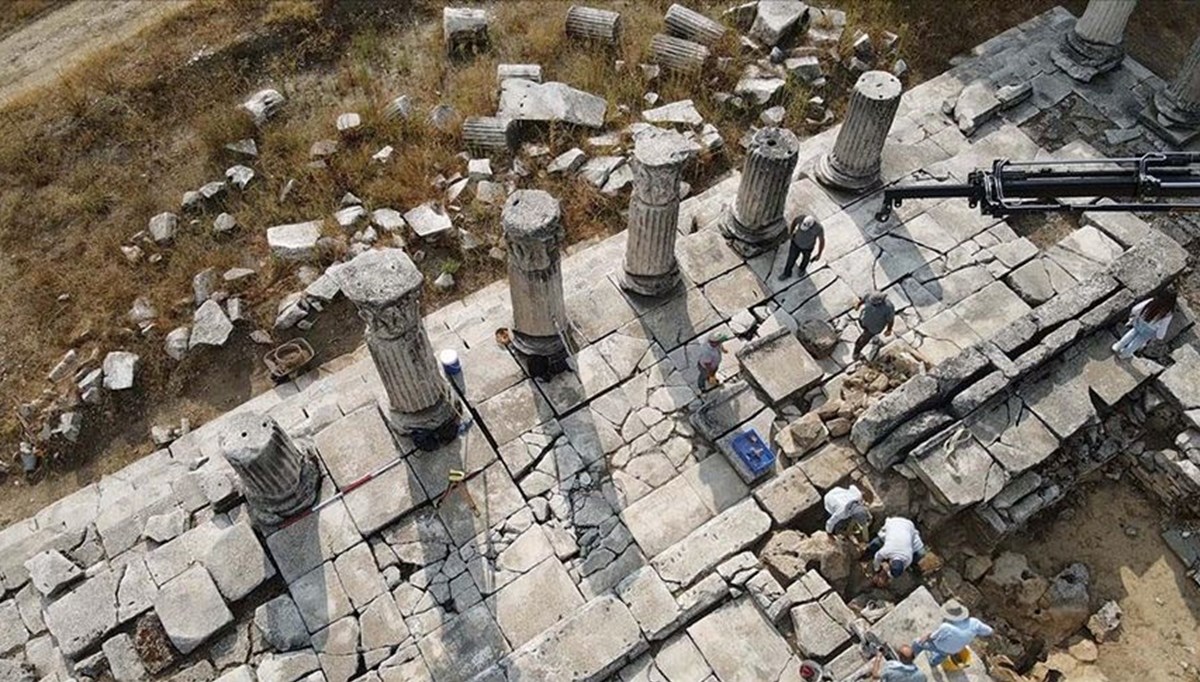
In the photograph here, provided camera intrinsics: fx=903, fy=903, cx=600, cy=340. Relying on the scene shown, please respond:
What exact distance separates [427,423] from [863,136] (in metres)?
6.64

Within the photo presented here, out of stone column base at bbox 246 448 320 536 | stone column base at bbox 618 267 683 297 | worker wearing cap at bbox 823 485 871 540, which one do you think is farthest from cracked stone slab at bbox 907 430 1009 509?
stone column base at bbox 246 448 320 536

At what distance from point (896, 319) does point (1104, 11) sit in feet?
21.8

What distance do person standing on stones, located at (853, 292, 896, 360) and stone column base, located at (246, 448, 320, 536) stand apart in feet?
21.0

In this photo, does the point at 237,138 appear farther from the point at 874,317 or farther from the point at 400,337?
the point at 874,317

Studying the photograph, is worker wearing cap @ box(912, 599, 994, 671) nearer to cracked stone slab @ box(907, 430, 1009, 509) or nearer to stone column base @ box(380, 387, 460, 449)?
cracked stone slab @ box(907, 430, 1009, 509)

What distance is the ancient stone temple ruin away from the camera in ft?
29.2

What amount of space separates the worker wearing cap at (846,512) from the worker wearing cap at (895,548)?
22 cm

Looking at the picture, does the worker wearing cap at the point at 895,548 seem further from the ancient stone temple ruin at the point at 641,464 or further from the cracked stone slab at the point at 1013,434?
the cracked stone slab at the point at 1013,434

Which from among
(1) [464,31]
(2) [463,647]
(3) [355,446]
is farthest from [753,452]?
(1) [464,31]

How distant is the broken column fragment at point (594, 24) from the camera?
14844 mm

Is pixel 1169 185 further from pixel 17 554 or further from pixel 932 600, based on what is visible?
pixel 17 554

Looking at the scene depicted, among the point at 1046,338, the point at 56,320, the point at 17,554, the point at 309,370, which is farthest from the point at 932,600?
the point at 56,320

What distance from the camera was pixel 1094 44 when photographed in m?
14.0

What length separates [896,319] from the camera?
11250 millimetres
